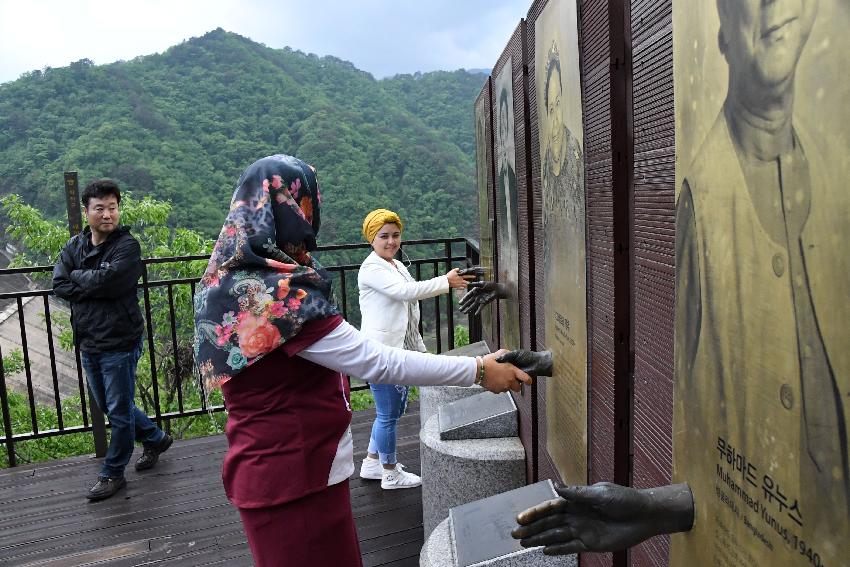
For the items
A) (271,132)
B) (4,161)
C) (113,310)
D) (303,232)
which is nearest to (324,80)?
(271,132)

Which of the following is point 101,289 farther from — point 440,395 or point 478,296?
point 478,296

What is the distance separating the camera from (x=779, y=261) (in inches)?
36.4

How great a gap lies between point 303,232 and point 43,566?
2455 mm

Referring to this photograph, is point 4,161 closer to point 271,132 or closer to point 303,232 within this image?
point 271,132

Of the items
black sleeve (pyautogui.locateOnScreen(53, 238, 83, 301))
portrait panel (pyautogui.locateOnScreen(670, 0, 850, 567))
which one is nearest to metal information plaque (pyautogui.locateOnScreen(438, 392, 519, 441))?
portrait panel (pyautogui.locateOnScreen(670, 0, 850, 567))

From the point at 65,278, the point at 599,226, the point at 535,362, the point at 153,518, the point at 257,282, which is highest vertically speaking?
the point at 599,226

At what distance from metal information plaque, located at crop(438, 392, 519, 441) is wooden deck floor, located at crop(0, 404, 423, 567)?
66cm

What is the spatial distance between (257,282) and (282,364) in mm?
239

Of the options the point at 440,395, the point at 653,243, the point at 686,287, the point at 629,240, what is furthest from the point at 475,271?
the point at 686,287

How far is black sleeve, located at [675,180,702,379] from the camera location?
3.98 ft

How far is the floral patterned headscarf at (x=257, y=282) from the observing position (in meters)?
1.90

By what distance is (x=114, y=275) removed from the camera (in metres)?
3.84

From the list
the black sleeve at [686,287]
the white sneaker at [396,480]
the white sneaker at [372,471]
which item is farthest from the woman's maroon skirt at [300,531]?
the white sneaker at [372,471]

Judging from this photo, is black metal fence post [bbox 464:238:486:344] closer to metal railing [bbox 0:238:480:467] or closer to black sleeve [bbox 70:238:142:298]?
metal railing [bbox 0:238:480:467]
